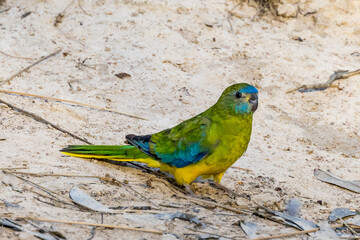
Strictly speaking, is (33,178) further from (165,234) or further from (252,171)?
(252,171)

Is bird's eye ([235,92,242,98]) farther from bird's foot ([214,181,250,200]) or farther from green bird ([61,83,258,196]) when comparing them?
bird's foot ([214,181,250,200])

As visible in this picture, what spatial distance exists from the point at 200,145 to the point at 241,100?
0.50m

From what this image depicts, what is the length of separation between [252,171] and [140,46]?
2.34m

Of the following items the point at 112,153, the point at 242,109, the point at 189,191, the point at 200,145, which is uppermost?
the point at 242,109

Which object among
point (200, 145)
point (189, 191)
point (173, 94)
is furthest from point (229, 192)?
point (173, 94)

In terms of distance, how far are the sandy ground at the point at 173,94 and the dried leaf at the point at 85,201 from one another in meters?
0.06

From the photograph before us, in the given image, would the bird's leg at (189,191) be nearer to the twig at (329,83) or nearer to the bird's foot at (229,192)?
the bird's foot at (229,192)

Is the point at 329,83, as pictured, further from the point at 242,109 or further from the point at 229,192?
the point at 229,192

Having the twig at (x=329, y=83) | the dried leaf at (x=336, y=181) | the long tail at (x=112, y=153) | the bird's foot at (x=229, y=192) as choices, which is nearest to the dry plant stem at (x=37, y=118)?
the long tail at (x=112, y=153)

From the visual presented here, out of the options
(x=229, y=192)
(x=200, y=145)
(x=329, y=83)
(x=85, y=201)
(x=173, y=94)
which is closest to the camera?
(x=85, y=201)

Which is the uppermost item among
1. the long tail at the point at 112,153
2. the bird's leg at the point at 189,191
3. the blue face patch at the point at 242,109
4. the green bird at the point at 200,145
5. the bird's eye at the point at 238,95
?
the bird's eye at the point at 238,95

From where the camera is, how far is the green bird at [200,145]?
4.33 metres

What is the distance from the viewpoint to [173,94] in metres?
5.96

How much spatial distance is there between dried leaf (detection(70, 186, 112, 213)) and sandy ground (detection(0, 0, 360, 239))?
0.06 m
